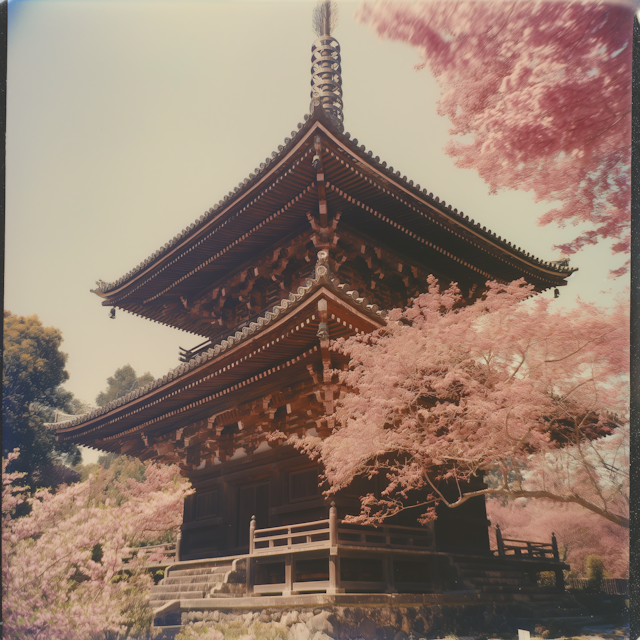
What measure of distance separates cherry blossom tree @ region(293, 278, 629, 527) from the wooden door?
246 cm

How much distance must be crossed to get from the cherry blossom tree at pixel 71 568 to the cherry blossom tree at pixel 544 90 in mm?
7920

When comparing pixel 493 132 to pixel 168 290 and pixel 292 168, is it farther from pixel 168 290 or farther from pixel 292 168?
pixel 168 290

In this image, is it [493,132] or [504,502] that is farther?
[504,502]

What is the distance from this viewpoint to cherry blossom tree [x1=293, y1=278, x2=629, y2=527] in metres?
6.02

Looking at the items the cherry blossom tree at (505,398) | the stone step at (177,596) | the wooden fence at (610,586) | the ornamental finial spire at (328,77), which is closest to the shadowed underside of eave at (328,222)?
the ornamental finial spire at (328,77)

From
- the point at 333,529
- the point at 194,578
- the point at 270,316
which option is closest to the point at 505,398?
the point at 333,529

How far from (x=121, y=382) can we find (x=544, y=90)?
10001 millimetres

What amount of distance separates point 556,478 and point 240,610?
4.83m

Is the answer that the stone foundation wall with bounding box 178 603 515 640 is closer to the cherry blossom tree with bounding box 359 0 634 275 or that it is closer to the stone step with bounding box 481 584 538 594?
the stone step with bounding box 481 584 538 594

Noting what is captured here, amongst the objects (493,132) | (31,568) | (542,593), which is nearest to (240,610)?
(31,568)

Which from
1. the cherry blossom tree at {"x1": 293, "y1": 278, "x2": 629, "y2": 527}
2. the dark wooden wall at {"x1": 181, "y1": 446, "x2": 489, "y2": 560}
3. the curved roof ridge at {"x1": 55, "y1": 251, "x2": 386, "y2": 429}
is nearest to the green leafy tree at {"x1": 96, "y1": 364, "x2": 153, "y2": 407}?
the curved roof ridge at {"x1": 55, "y1": 251, "x2": 386, "y2": 429}

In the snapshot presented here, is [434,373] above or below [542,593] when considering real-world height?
above

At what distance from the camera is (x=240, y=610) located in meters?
7.42

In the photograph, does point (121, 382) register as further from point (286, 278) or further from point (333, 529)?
point (333, 529)
